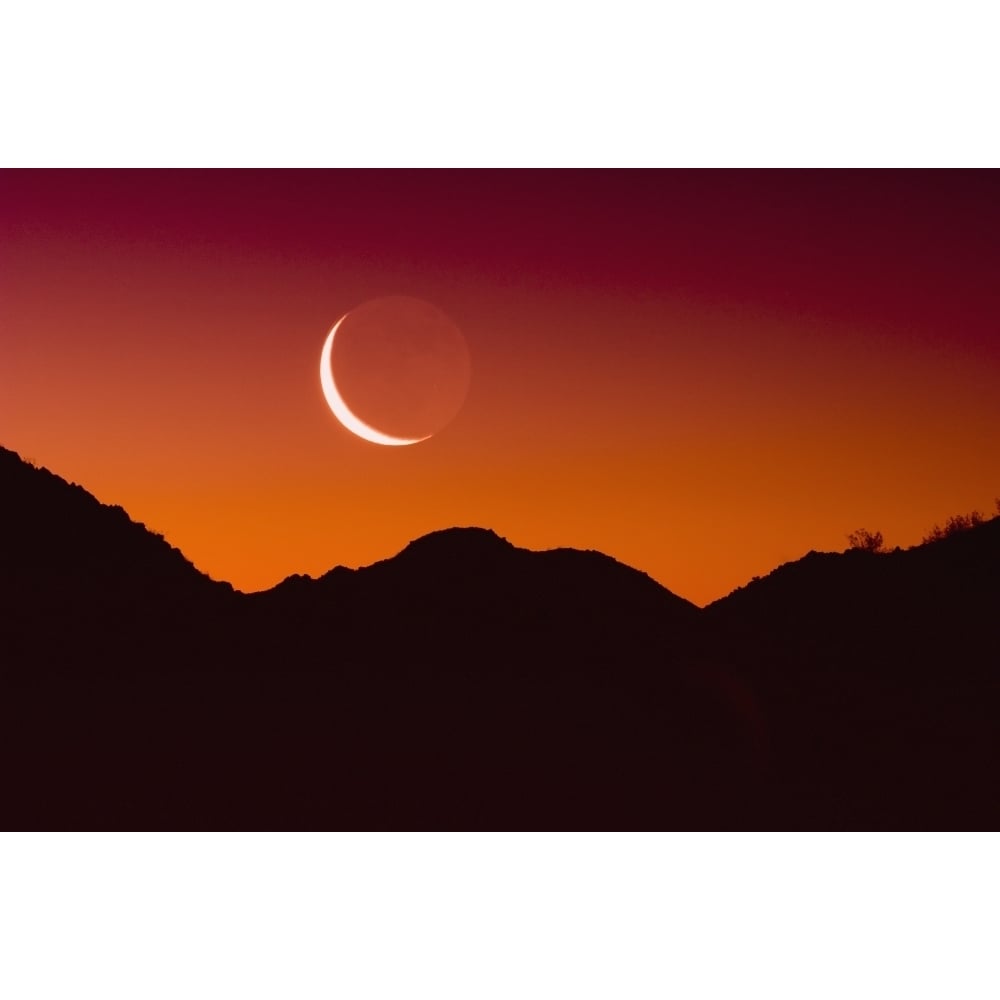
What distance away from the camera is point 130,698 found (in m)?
5.88

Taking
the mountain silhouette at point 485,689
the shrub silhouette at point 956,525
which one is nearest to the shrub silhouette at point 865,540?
the mountain silhouette at point 485,689

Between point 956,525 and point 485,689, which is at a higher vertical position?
point 956,525

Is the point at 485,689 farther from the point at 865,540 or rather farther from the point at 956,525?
the point at 956,525

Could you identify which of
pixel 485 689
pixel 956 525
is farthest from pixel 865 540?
pixel 485 689

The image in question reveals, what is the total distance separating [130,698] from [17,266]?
9.60ft

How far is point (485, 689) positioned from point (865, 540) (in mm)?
2662

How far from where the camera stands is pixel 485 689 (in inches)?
228

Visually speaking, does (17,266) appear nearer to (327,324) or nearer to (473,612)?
(327,324)

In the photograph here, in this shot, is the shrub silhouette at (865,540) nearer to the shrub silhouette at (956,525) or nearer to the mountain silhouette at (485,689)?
the mountain silhouette at (485,689)

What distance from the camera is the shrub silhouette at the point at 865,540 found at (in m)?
5.27

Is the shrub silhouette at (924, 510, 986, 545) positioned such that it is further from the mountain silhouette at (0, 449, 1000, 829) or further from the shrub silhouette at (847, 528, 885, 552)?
the shrub silhouette at (847, 528, 885, 552)

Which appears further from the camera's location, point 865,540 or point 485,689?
point 485,689

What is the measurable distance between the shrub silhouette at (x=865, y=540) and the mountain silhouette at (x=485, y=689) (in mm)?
174

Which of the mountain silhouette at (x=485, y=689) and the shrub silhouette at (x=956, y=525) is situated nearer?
the mountain silhouette at (x=485, y=689)
